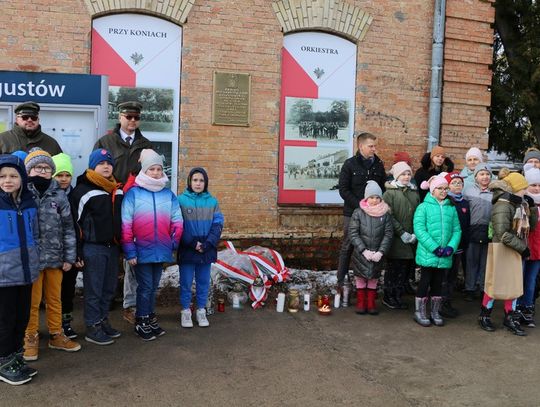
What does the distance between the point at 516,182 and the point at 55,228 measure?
14.8 feet

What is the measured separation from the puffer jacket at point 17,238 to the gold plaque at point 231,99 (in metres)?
3.85

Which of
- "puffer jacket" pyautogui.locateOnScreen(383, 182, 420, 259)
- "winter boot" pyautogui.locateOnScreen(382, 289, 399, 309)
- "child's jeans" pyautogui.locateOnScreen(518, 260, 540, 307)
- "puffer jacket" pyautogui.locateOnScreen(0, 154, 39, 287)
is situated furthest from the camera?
"winter boot" pyautogui.locateOnScreen(382, 289, 399, 309)

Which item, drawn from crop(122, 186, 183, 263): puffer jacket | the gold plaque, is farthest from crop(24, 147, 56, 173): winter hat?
the gold plaque

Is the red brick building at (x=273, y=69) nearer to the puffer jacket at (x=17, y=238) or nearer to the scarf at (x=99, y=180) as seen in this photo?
the scarf at (x=99, y=180)

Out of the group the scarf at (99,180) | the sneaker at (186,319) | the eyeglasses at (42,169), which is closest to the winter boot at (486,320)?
the sneaker at (186,319)

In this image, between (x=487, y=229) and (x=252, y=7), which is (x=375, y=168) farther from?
(x=252, y=7)

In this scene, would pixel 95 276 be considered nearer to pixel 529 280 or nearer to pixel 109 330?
pixel 109 330

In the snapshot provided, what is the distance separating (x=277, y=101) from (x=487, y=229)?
128 inches

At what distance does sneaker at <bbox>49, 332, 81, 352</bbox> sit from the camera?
496cm

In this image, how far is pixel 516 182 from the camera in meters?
6.08

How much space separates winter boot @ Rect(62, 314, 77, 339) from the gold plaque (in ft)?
11.3

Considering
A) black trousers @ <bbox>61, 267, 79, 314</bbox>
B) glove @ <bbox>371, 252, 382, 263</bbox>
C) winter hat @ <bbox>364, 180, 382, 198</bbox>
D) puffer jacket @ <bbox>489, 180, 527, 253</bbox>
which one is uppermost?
winter hat @ <bbox>364, 180, 382, 198</bbox>

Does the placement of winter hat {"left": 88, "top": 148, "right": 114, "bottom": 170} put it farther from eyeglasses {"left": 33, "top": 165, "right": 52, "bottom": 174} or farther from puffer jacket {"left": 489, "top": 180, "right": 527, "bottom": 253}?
puffer jacket {"left": 489, "top": 180, "right": 527, "bottom": 253}

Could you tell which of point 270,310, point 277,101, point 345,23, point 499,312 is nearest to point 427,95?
point 345,23
